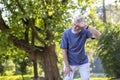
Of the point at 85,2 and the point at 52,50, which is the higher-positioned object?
the point at 85,2

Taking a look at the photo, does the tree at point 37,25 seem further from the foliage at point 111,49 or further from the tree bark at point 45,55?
the foliage at point 111,49

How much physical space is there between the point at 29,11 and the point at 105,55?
457 centimetres

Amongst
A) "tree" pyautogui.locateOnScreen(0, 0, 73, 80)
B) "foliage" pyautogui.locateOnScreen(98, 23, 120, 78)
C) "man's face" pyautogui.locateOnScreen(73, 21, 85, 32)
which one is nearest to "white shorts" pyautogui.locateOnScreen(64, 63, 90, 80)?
"man's face" pyautogui.locateOnScreen(73, 21, 85, 32)

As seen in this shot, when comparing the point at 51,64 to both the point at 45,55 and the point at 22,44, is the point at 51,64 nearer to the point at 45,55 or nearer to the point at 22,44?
the point at 45,55

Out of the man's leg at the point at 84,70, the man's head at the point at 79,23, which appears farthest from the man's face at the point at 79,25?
the man's leg at the point at 84,70

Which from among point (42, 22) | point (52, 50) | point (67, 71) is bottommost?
point (67, 71)

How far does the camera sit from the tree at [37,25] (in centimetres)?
1416

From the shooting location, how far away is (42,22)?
15.6 meters

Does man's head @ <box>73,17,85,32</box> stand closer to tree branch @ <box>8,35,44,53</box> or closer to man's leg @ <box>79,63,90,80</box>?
man's leg @ <box>79,63,90,80</box>

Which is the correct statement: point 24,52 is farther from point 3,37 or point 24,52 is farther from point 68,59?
point 68,59

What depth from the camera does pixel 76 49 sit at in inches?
225

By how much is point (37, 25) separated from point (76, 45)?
10411mm

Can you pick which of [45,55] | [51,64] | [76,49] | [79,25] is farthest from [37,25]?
[79,25]

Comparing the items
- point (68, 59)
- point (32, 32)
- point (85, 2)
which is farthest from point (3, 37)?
point (68, 59)
